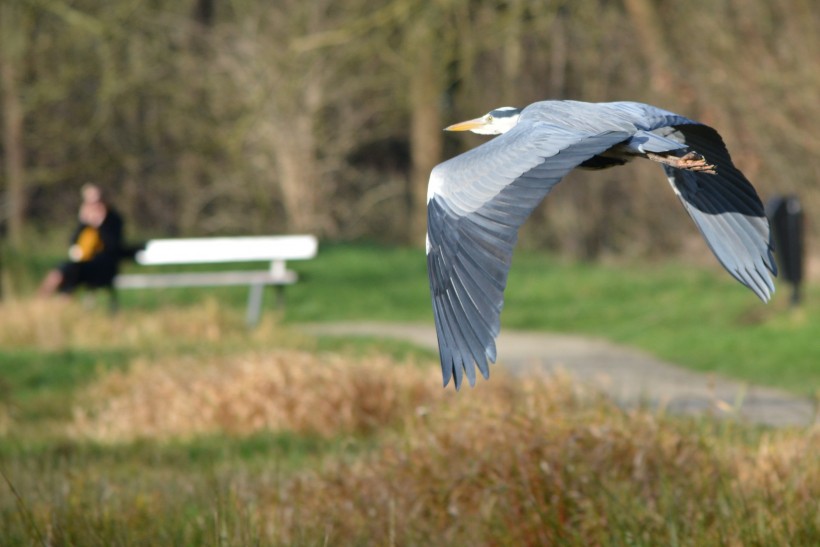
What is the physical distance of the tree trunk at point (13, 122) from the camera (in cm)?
1892

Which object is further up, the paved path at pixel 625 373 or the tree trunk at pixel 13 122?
the tree trunk at pixel 13 122

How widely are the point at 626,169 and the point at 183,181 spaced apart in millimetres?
9474

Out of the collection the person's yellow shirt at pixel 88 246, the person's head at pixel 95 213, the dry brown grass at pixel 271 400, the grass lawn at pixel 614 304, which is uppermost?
the person's head at pixel 95 213

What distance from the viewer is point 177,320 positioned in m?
13.2

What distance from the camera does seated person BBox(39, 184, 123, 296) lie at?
14.5 meters

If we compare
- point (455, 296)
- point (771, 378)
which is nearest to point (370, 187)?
→ point (771, 378)

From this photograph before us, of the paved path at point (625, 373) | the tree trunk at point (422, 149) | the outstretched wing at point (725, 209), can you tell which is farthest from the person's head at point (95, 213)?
the outstretched wing at point (725, 209)

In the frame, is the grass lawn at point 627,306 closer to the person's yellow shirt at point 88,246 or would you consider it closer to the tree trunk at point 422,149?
the person's yellow shirt at point 88,246

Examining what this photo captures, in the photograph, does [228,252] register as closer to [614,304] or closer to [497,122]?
[614,304]

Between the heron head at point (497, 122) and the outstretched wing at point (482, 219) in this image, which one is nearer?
the outstretched wing at point (482, 219)

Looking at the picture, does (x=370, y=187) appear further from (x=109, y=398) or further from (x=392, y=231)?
(x=109, y=398)

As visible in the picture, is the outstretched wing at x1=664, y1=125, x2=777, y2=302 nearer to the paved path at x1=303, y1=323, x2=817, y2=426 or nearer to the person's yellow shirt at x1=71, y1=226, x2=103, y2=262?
the paved path at x1=303, y1=323, x2=817, y2=426

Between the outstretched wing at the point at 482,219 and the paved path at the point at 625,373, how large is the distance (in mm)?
2508

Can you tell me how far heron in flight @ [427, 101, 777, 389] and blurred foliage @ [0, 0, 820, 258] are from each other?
8.96 meters
